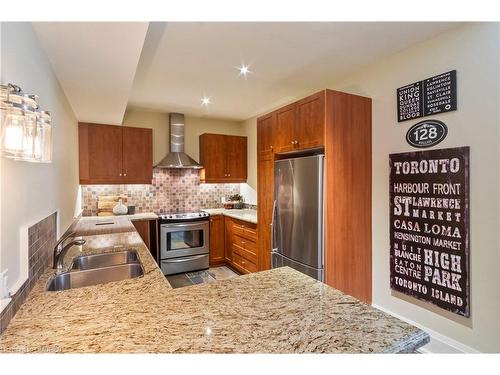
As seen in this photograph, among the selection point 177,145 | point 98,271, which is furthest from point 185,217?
point 98,271

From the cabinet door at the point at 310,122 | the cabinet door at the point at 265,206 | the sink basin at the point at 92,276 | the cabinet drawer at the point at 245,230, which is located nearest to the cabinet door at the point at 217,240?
the cabinet drawer at the point at 245,230

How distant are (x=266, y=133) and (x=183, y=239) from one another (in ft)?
6.71

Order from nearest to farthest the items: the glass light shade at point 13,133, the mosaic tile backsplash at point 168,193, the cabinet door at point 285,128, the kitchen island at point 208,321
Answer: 1. the kitchen island at point 208,321
2. the glass light shade at point 13,133
3. the cabinet door at point 285,128
4. the mosaic tile backsplash at point 168,193

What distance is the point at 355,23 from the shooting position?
1.87 m

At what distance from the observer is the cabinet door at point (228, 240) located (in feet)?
13.6

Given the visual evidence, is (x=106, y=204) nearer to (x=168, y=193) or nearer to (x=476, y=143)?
(x=168, y=193)

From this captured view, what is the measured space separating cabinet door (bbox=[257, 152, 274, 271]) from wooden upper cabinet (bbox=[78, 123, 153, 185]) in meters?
1.86

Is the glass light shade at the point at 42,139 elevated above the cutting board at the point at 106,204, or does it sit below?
above

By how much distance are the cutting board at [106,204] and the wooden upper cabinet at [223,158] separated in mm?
1429

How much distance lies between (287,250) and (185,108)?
2741mm

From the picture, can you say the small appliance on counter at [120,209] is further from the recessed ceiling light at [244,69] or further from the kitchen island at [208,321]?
the kitchen island at [208,321]

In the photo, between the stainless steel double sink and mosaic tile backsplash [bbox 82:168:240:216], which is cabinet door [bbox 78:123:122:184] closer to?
mosaic tile backsplash [bbox 82:168:240:216]

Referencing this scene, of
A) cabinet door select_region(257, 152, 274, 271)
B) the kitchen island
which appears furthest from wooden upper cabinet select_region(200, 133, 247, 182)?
the kitchen island

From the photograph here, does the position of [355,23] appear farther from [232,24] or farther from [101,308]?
[101,308]
